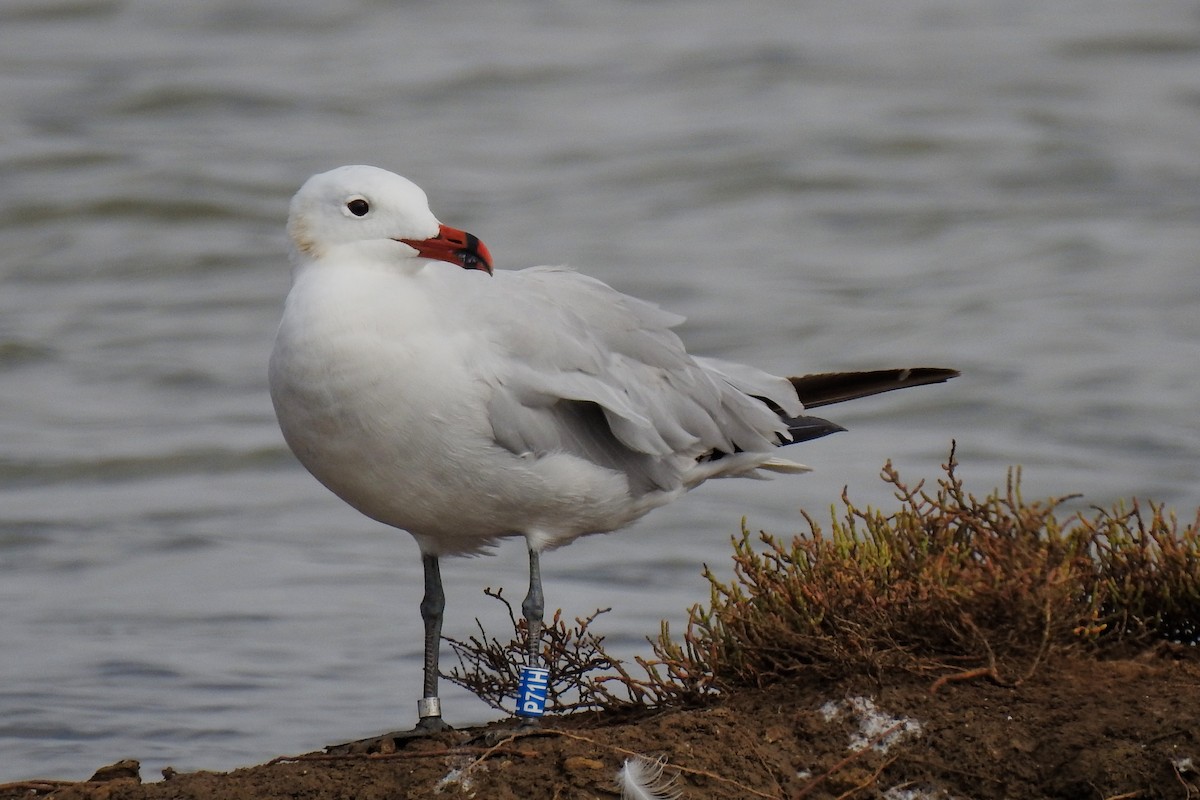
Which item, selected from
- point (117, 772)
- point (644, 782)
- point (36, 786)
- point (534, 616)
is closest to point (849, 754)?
point (644, 782)

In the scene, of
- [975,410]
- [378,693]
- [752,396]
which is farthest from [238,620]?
[975,410]

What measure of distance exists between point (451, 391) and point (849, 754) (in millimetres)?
1539

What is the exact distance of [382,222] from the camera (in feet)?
17.9

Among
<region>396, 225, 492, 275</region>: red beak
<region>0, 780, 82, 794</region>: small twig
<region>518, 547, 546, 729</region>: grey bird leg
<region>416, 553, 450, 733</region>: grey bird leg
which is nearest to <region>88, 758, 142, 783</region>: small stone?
<region>0, 780, 82, 794</region>: small twig

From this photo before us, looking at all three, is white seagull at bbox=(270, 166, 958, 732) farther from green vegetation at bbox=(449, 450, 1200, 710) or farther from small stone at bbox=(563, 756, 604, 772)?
small stone at bbox=(563, 756, 604, 772)

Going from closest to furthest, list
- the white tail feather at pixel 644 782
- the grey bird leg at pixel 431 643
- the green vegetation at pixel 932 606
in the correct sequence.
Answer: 1. the white tail feather at pixel 644 782
2. the green vegetation at pixel 932 606
3. the grey bird leg at pixel 431 643

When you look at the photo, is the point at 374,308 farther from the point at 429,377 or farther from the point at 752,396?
the point at 752,396

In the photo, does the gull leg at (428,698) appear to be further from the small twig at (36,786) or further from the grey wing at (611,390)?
the small twig at (36,786)

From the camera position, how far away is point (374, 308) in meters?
5.30

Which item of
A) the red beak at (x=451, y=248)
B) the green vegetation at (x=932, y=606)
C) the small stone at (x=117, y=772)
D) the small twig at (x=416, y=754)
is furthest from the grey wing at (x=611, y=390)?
the small stone at (x=117, y=772)

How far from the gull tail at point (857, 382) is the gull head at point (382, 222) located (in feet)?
6.06

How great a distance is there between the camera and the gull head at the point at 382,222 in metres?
5.43

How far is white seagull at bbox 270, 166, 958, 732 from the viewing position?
5.26 meters

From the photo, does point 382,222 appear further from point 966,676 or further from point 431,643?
point 966,676
